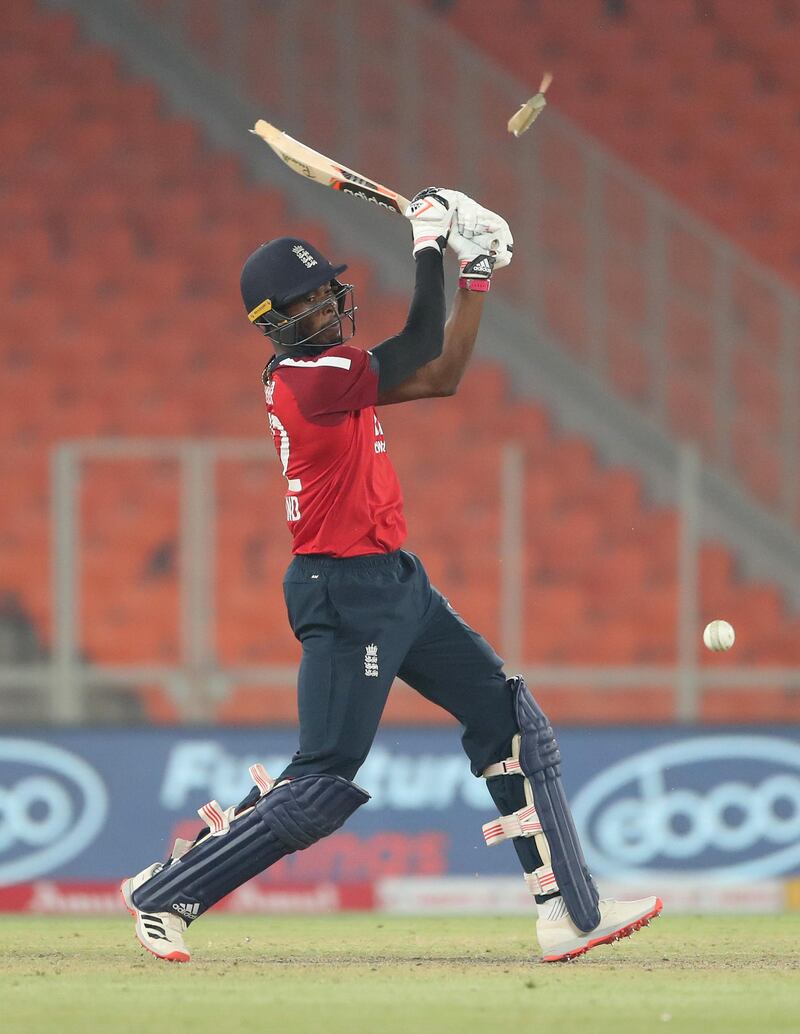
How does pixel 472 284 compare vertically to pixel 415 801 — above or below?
above

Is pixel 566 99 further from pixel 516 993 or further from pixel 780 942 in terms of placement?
pixel 516 993

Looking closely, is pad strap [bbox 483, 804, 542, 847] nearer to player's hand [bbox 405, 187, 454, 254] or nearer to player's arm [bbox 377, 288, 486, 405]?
player's arm [bbox 377, 288, 486, 405]

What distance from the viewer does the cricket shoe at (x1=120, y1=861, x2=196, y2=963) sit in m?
4.87

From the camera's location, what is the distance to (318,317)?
16.1 ft

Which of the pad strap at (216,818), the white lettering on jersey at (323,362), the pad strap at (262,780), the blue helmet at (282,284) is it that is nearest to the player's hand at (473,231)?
the blue helmet at (282,284)

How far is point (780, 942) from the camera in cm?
562

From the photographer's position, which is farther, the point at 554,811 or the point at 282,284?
the point at 554,811

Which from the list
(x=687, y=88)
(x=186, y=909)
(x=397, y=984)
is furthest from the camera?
(x=687, y=88)

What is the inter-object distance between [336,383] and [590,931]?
5.17 ft

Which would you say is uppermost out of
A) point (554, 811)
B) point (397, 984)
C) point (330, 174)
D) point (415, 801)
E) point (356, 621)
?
point (330, 174)

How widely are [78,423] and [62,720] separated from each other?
Answer: 2.75 meters

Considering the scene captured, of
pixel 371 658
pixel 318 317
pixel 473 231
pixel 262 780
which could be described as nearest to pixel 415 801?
pixel 262 780

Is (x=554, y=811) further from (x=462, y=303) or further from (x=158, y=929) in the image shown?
(x=462, y=303)

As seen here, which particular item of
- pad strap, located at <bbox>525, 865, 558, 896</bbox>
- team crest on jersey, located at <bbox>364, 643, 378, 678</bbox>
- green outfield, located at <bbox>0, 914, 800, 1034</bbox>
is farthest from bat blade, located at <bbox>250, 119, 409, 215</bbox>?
green outfield, located at <bbox>0, 914, 800, 1034</bbox>
